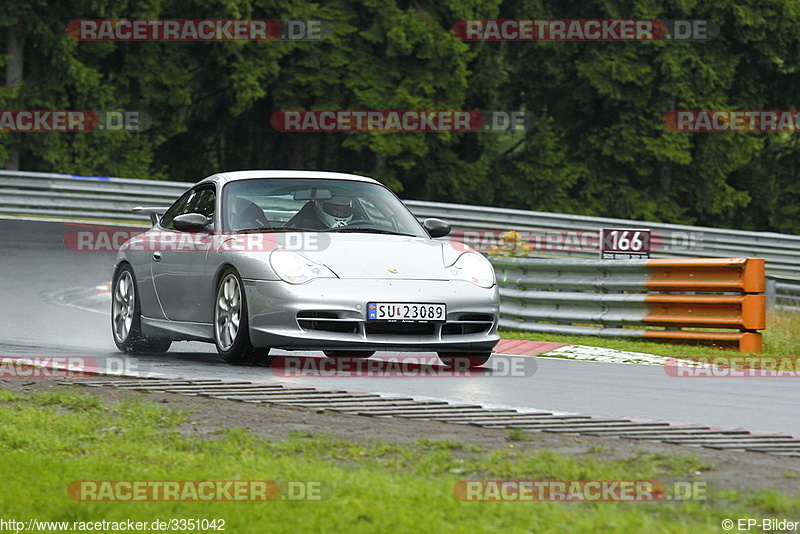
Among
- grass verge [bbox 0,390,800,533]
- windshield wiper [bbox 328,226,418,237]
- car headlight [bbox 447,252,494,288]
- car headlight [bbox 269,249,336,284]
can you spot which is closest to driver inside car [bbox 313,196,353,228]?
windshield wiper [bbox 328,226,418,237]

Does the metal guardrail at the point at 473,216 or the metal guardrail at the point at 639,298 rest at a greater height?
the metal guardrail at the point at 473,216

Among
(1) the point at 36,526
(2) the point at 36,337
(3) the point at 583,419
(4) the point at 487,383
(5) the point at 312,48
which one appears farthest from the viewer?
(5) the point at 312,48

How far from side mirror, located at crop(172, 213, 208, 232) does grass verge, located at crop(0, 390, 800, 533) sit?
3000mm

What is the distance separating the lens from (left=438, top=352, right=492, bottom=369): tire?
9.95m

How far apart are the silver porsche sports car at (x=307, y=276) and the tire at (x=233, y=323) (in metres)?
0.01

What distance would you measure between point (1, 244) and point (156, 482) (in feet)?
47.8

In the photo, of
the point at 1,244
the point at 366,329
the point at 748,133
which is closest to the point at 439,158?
the point at 748,133

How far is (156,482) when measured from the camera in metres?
5.38

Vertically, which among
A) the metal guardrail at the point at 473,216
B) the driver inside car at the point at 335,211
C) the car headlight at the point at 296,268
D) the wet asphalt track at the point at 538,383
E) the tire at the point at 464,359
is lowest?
the wet asphalt track at the point at 538,383

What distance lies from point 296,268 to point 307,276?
0.32 ft

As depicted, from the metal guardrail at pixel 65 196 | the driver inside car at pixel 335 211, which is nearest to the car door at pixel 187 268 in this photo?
the driver inside car at pixel 335 211

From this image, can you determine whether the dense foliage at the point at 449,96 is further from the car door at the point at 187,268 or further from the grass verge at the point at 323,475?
the grass verge at the point at 323,475

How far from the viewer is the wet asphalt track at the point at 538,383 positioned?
310 inches

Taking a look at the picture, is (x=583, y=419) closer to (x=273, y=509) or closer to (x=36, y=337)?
(x=273, y=509)
